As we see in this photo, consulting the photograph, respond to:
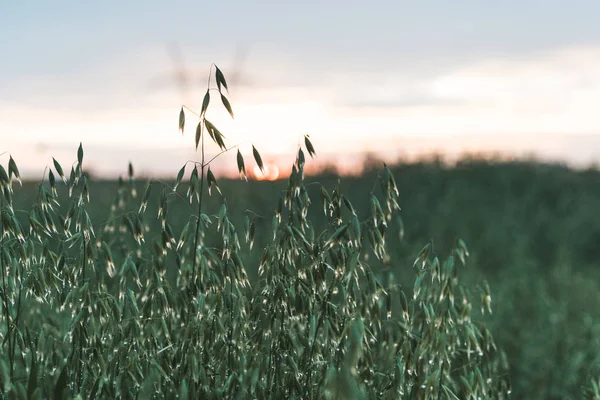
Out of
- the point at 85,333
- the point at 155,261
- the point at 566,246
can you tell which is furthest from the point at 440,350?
the point at 566,246

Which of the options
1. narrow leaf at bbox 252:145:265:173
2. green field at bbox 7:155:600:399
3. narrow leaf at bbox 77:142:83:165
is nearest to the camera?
narrow leaf at bbox 252:145:265:173

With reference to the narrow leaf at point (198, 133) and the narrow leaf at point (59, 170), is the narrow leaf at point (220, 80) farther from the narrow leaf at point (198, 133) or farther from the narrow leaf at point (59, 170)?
the narrow leaf at point (59, 170)

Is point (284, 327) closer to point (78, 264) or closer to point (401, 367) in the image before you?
point (401, 367)

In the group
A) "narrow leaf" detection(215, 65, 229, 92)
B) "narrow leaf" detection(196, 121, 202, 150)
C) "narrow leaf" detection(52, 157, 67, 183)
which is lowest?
"narrow leaf" detection(52, 157, 67, 183)

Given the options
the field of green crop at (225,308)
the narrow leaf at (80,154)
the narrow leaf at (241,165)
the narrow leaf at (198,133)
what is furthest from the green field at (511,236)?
the narrow leaf at (80,154)

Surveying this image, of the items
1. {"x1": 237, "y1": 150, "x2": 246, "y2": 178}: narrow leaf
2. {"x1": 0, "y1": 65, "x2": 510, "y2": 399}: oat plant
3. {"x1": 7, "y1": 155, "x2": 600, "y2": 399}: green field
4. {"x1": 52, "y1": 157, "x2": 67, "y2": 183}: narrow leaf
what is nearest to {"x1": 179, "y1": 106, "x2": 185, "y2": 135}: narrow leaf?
{"x1": 0, "y1": 65, "x2": 510, "y2": 399}: oat plant

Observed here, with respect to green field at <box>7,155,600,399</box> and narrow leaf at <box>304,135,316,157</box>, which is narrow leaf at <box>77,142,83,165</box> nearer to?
narrow leaf at <box>304,135,316,157</box>

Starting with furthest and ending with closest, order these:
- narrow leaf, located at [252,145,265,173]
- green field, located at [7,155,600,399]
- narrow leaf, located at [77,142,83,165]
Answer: green field, located at [7,155,600,399], narrow leaf, located at [77,142,83,165], narrow leaf, located at [252,145,265,173]

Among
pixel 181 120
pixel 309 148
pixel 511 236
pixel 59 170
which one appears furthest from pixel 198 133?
pixel 511 236

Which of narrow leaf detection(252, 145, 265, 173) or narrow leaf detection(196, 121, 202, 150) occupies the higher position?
narrow leaf detection(196, 121, 202, 150)

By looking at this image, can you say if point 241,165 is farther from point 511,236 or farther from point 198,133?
point 511,236

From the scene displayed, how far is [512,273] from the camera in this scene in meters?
9.51

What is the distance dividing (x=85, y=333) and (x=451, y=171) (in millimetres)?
10782

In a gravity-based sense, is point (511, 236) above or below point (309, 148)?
below
